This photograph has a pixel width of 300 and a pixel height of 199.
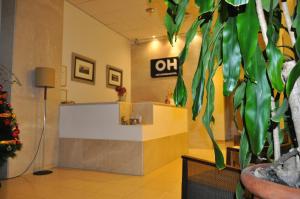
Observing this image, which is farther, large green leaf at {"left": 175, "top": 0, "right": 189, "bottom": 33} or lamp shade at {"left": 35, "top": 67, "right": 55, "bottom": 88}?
lamp shade at {"left": 35, "top": 67, "right": 55, "bottom": 88}

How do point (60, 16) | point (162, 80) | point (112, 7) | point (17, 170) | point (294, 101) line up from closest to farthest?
point (294, 101), point (17, 170), point (60, 16), point (112, 7), point (162, 80)

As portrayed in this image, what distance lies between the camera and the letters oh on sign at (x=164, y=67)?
7.09m

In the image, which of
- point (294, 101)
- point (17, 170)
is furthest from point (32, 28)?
point (294, 101)

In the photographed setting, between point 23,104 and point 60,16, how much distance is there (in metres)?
1.91

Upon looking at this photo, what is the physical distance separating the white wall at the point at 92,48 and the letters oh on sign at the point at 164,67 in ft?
2.91

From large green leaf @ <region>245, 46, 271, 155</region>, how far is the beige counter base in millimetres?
3205

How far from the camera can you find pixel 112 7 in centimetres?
546

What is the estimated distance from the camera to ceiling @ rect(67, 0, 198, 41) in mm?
5281

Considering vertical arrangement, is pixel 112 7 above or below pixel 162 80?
above

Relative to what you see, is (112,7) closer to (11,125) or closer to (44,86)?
(44,86)

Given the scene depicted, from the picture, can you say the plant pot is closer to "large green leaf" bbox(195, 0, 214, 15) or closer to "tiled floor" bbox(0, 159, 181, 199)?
"large green leaf" bbox(195, 0, 214, 15)

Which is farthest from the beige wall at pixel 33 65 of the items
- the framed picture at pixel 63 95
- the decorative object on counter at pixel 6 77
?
the framed picture at pixel 63 95

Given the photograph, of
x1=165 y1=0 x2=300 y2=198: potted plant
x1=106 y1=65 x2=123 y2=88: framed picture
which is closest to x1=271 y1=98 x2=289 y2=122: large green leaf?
x1=165 y1=0 x2=300 y2=198: potted plant

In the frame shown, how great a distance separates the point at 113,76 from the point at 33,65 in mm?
2905
